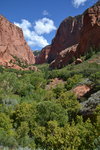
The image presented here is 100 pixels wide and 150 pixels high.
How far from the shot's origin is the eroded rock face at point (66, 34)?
395ft

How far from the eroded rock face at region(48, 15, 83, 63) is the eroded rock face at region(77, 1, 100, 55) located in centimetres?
4831

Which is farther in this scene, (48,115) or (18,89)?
(18,89)

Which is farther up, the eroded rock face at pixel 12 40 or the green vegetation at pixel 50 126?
the eroded rock face at pixel 12 40

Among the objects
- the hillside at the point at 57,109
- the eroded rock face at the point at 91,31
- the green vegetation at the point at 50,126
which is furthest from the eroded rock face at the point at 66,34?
the green vegetation at the point at 50,126

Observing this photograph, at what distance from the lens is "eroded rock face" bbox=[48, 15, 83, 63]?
120 m

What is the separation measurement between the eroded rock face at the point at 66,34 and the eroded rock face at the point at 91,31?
4831 cm

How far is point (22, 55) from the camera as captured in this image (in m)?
122

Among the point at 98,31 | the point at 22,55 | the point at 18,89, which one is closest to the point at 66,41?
the point at 22,55

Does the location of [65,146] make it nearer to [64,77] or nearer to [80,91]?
[80,91]

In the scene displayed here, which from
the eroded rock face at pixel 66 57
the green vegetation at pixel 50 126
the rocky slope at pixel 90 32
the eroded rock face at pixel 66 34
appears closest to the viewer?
the green vegetation at pixel 50 126

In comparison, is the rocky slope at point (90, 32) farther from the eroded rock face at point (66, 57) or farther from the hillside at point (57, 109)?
the eroded rock face at point (66, 57)

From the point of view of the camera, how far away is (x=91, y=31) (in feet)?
214

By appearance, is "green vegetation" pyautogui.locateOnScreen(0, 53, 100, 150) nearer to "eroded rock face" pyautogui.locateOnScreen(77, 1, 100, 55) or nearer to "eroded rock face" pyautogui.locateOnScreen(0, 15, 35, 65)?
"eroded rock face" pyautogui.locateOnScreen(77, 1, 100, 55)

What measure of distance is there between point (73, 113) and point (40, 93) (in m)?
13.7
